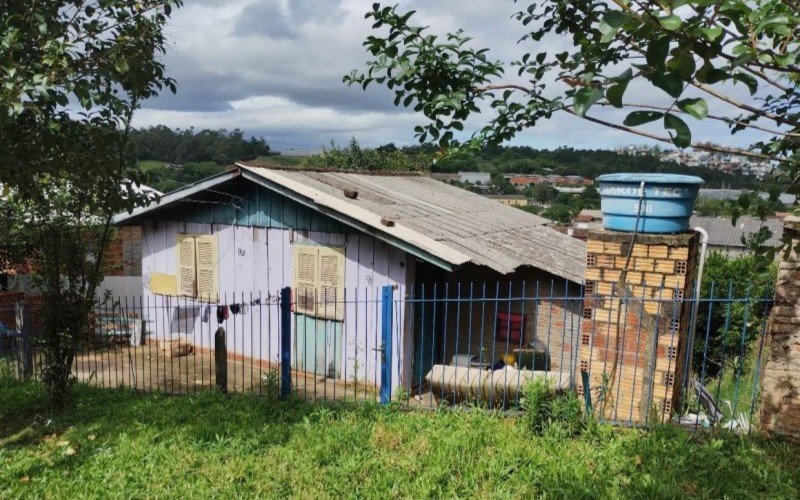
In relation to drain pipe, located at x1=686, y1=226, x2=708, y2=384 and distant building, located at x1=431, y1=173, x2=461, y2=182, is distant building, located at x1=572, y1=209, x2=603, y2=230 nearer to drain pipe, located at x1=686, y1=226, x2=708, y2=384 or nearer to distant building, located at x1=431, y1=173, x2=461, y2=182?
drain pipe, located at x1=686, y1=226, x2=708, y2=384

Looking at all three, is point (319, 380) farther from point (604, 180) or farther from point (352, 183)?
point (604, 180)

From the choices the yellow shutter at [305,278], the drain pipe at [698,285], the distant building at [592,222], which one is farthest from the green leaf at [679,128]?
the yellow shutter at [305,278]

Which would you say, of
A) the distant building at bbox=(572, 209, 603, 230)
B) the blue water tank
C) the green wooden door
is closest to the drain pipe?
the blue water tank

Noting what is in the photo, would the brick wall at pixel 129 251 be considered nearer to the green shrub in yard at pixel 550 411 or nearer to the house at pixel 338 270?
the house at pixel 338 270

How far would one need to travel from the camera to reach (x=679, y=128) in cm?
124

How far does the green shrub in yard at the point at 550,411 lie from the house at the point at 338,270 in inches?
104

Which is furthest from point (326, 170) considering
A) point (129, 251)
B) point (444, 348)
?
point (129, 251)

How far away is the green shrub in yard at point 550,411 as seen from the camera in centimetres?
533

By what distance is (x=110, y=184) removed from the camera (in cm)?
630

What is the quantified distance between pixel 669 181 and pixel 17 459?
635cm

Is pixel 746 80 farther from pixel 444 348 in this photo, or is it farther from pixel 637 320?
pixel 444 348

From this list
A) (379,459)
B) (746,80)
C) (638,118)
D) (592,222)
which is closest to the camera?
(638,118)

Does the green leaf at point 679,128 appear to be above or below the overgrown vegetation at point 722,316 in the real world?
above

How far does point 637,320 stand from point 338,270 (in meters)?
5.44
